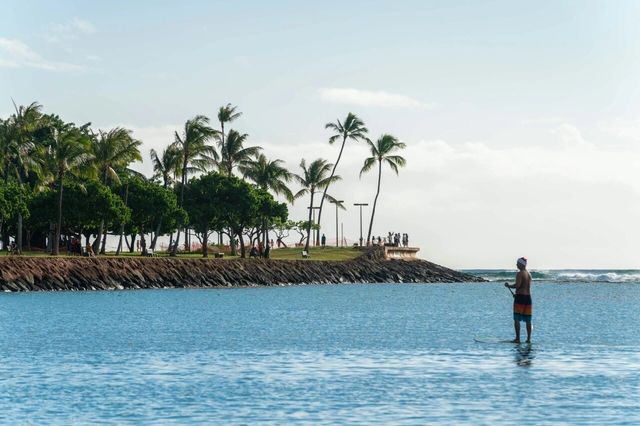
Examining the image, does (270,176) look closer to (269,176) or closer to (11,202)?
(269,176)

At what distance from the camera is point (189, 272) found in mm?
94250

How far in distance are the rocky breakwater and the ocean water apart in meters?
25.7

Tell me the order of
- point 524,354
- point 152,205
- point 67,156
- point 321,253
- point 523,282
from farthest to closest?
point 321,253 < point 152,205 < point 67,156 < point 523,282 < point 524,354

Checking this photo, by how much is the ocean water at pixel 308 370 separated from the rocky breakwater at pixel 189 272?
25719 millimetres

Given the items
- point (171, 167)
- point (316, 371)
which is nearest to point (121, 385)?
point (316, 371)

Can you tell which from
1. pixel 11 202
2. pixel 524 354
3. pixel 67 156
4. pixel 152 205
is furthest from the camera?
pixel 152 205

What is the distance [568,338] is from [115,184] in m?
70.4

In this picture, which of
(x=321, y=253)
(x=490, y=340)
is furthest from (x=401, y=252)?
(x=490, y=340)

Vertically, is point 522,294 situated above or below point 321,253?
below

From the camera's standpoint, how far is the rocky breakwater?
7688 cm

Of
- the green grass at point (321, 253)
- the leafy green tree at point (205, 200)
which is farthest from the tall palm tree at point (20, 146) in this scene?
the green grass at point (321, 253)

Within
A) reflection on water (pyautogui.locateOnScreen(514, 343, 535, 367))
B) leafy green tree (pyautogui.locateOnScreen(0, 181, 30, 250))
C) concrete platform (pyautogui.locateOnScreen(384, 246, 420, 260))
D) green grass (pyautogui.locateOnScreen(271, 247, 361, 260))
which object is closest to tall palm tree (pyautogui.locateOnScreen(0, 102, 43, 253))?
leafy green tree (pyautogui.locateOnScreen(0, 181, 30, 250))

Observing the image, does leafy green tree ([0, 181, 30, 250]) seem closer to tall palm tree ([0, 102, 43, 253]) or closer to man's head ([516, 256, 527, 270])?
tall palm tree ([0, 102, 43, 253])

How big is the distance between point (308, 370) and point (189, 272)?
67.9 meters
